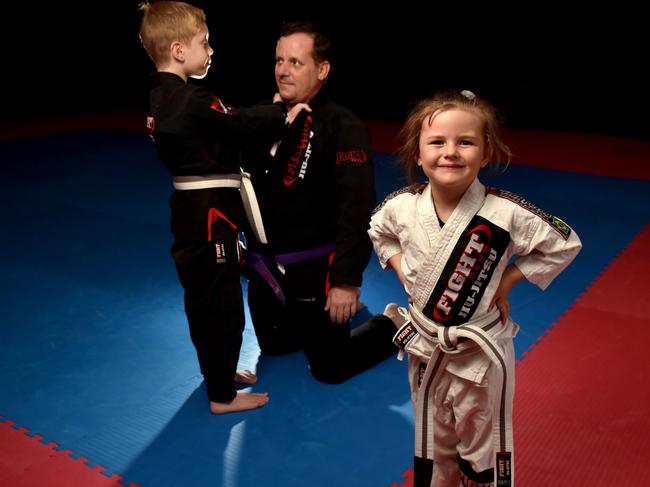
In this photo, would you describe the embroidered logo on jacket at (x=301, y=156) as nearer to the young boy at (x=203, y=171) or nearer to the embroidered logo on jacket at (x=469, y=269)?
the young boy at (x=203, y=171)

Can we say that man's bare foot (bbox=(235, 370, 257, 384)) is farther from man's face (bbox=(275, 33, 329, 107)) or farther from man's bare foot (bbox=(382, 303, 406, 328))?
man's face (bbox=(275, 33, 329, 107))

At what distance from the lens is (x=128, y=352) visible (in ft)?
10.7

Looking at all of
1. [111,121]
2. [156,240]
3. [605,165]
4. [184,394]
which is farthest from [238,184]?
[111,121]

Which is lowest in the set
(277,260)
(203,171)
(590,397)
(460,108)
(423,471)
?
(590,397)

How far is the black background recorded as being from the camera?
859cm

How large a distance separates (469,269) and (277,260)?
1.31 meters

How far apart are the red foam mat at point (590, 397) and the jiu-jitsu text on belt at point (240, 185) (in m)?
1.42

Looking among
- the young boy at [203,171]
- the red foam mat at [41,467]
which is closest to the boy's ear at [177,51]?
the young boy at [203,171]

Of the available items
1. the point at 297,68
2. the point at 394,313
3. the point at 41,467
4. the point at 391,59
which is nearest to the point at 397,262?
the point at 394,313

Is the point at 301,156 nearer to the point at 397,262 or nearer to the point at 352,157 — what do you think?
the point at 352,157

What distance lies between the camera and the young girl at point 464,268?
65.0 inches

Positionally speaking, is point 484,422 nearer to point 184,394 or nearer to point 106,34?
point 184,394

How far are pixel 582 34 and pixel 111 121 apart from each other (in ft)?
25.7

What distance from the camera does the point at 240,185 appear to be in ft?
8.53
